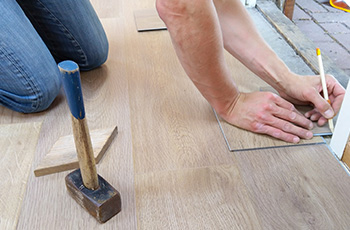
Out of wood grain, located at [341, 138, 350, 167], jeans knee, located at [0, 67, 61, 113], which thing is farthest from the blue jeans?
wood grain, located at [341, 138, 350, 167]

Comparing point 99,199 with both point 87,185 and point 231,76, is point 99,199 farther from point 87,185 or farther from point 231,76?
point 231,76

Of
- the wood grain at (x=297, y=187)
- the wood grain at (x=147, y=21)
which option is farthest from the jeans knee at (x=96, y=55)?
the wood grain at (x=297, y=187)

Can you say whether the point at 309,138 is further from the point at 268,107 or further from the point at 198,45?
the point at 198,45

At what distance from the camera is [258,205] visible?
3.26ft

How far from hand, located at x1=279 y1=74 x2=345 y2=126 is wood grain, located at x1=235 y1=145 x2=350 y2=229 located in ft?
0.40

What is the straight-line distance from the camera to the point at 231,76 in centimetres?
122

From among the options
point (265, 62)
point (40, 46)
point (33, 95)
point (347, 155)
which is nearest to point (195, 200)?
point (347, 155)

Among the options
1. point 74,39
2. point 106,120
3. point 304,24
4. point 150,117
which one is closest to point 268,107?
point 150,117

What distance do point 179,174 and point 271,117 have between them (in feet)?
1.21

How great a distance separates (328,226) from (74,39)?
127cm

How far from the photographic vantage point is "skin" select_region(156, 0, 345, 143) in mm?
1008

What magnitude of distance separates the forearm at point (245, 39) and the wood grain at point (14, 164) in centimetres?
81

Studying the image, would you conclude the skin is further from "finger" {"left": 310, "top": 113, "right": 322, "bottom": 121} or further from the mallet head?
the mallet head

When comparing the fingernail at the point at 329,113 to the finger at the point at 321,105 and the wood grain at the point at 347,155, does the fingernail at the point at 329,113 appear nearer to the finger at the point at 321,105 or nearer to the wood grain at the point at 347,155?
the finger at the point at 321,105
